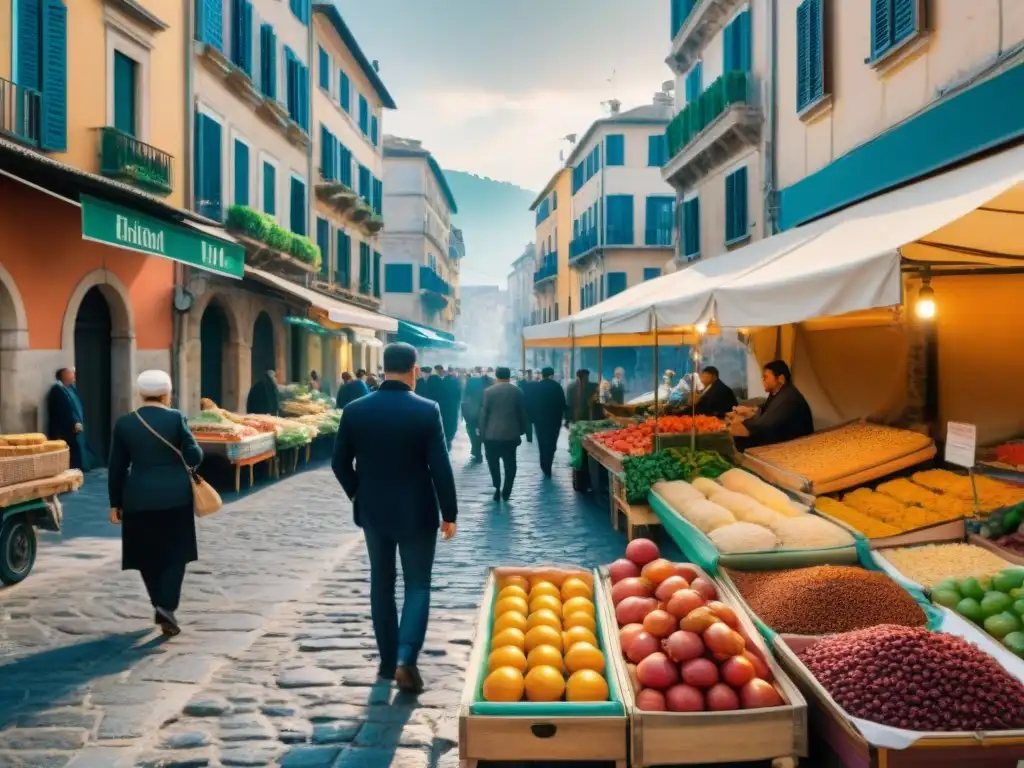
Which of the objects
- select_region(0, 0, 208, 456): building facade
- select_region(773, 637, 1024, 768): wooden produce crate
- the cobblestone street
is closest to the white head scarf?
the cobblestone street

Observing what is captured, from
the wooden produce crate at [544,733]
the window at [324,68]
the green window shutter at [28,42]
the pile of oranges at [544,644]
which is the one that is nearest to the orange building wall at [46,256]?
the green window shutter at [28,42]

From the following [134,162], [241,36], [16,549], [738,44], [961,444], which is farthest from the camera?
[241,36]

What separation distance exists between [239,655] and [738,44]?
1598 cm

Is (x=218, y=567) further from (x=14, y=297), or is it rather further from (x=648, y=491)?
(x=14, y=297)

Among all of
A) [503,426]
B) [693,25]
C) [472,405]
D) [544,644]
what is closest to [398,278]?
[693,25]

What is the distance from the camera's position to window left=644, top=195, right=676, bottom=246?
42.6 metres

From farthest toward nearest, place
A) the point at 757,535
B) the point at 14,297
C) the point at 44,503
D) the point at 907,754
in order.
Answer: the point at 14,297, the point at 44,503, the point at 757,535, the point at 907,754

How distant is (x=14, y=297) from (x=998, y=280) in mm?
11361

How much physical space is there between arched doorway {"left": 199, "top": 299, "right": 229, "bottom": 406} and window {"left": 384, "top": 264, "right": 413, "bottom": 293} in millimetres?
30815

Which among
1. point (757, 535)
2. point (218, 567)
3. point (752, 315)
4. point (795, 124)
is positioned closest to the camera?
point (757, 535)

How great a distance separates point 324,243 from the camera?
27.9 metres

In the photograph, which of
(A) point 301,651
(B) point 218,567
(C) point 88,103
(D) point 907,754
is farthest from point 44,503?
(C) point 88,103

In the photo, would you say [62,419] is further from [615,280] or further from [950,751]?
[615,280]

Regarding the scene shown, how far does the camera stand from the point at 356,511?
499 centimetres
